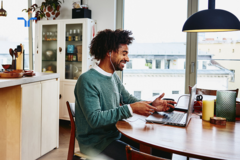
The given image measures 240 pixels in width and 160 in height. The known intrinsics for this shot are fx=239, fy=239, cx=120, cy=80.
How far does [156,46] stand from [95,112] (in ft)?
8.95

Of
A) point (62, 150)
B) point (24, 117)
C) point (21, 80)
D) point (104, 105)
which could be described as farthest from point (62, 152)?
point (104, 105)

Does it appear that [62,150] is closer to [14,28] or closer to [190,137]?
[190,137]

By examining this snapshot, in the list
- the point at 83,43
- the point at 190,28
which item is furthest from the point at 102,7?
the point at 190,28

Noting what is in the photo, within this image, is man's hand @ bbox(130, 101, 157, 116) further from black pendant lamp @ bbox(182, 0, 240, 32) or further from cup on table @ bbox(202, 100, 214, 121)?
black pendant lamp @ bbox(182, 0, 240, 32)

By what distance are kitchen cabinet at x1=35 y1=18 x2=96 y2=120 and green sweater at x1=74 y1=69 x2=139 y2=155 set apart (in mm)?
2305

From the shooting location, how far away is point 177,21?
148 inches

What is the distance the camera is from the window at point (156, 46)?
3793 millimetres

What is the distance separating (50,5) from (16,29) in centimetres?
109

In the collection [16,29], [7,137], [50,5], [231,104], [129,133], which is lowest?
[7,137]

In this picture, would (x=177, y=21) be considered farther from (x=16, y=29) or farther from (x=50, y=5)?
(x=16, y=29)

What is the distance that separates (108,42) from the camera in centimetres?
170

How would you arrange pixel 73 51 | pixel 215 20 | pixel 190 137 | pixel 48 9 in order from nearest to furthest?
pixel 190 137, pixel 215 20, pixel 73 51, pixel 48 9

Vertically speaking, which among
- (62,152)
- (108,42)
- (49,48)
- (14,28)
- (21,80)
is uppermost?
(14,28)

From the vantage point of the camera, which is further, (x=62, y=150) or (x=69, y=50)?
(x=69, y=50)
